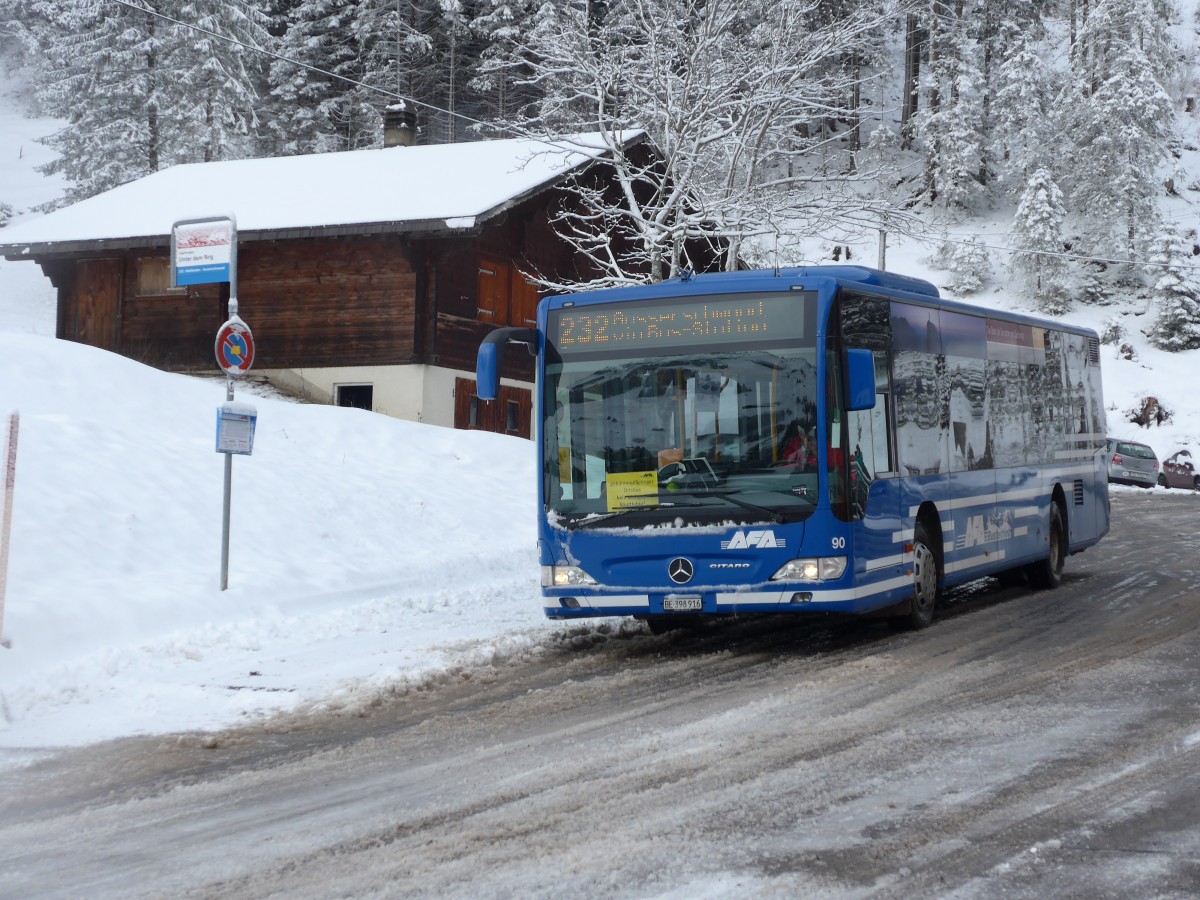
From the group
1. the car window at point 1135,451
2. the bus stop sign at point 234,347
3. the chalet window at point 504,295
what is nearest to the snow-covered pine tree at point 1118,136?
the car window at point 1135,451

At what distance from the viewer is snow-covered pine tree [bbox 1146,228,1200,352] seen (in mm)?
49062

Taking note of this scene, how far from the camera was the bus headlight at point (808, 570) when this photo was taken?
10.1m

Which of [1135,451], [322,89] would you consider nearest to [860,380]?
[1135,451]

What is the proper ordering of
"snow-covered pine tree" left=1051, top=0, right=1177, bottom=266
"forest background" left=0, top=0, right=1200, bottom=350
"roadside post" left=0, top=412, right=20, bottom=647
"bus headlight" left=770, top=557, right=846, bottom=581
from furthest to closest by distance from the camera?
"snow-covered pine tree" left=1051, top=0, right=1177, bottom=266
"forest background" left=0, top=0, right=1200, bottom=350
"bus headlight" left=770, top=557, right=846, bottom=581
"roadside post" left=0, top=412, right=20, bottom=647

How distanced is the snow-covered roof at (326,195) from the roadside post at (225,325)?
13.5 metres

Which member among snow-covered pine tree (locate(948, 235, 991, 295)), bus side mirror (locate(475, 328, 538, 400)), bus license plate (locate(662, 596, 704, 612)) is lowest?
bus license plate (locate(662, 596, 704, 612))

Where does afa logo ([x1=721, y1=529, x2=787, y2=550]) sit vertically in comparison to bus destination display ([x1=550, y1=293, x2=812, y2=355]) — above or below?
below

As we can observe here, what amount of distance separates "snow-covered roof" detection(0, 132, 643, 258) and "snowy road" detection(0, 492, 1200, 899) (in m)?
18.0

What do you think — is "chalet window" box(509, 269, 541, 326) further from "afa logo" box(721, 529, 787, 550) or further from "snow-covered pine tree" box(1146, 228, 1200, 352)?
"snow-covered pine tree" box(1146, 228, 1200, 352)

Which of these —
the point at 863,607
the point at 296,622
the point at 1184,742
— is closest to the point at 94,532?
the point at 296,622

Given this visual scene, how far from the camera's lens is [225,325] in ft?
40.4

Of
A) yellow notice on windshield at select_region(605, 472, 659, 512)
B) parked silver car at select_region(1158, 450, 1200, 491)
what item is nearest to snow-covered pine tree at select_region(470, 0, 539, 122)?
parked silver car at select_region(1158, 450, 1200, 491)

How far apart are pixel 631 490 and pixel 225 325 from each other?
13.9ft

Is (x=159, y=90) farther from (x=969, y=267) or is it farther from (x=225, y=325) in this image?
(x=225, y=325)
